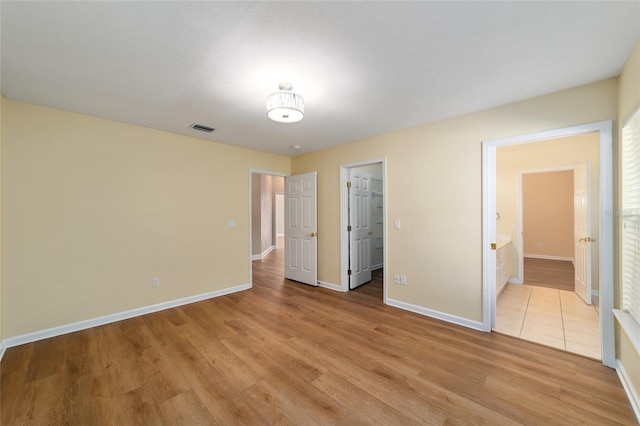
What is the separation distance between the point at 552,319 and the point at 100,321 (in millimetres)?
5554

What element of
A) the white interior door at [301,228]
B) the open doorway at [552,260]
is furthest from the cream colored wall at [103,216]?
the open doorway at [552,260]

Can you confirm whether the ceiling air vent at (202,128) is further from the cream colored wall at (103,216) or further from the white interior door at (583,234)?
the white interior door at (583,234)

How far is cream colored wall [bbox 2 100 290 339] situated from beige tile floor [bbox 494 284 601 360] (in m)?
4.11

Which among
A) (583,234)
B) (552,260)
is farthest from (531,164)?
(552,260)

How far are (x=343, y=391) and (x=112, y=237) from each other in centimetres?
323

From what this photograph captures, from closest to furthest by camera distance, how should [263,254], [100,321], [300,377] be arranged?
[300,377]
[100,321]
[263,254]

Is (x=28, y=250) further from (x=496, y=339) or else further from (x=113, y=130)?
(x=496, y=339)

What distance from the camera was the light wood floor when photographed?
5.32ft

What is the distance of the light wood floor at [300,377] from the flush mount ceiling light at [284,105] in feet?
7.34

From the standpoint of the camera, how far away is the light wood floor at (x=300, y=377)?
1.62m

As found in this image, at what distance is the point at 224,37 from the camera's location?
1603 millimetres

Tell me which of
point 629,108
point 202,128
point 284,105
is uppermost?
point 202,128

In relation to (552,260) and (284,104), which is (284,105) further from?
(552,260)

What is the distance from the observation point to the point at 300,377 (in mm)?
1990
